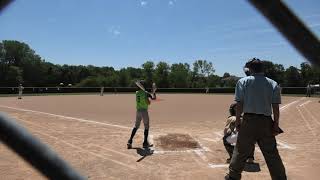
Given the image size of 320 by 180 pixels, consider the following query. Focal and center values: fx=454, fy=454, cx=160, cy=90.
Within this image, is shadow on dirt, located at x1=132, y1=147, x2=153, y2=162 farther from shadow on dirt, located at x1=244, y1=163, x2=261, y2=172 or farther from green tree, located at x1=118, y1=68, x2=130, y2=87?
green tree, located at x1=118, y1=68, x2=130, y2=87

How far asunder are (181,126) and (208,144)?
12.9 ft

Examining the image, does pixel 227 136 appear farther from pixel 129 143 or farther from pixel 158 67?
pixel 158 67

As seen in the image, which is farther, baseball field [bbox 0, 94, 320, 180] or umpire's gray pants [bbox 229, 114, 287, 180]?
baseball field [bbox 0, 94, 320, 180]

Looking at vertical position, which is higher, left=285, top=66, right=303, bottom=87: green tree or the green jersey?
left=285, top=66, right=303, bottom=87: green tree

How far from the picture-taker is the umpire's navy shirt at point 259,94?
5621mm

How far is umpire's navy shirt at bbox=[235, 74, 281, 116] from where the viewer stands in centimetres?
562

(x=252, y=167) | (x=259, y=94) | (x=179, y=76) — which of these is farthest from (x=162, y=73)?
(x=259, y=94)

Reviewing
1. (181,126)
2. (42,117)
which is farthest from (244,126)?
(42,117)

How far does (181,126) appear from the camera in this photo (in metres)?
14.5

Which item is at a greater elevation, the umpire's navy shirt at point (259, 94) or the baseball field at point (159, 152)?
the umpire's navy shirt at point (259, 94)

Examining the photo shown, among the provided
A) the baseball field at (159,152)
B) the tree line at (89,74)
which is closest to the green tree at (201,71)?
the tree line at (89,74)

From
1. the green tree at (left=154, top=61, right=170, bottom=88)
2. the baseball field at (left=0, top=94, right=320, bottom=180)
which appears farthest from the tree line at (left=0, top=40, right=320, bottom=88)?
the baseball field at (left=0, top=94, right=320, bottom=180)

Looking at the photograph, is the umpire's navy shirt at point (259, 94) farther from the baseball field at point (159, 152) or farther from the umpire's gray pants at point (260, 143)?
the baseball field at point (159, 152)

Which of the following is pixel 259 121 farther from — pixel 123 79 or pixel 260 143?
pixel 123 79
